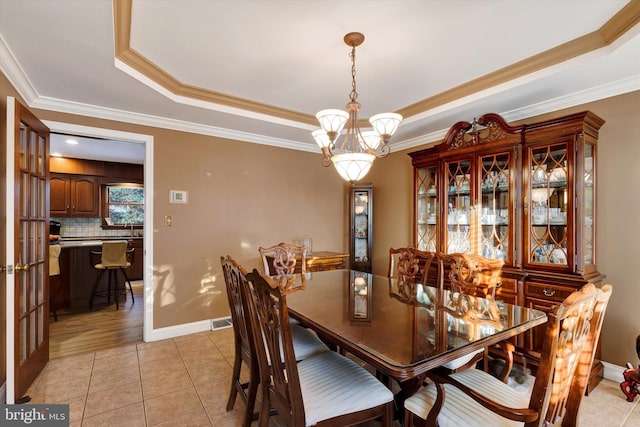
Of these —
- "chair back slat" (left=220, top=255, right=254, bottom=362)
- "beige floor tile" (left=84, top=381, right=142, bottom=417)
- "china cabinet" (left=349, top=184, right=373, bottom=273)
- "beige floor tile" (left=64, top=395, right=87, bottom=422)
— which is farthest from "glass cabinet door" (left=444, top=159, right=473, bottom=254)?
→ "beige floor tile" (left=64, top=395, right=87, bottom=422)

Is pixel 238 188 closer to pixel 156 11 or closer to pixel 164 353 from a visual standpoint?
pixel 164 353

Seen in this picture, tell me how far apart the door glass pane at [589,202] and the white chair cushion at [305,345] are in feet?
7.30

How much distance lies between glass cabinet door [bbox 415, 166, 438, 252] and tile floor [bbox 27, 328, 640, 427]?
184 cm

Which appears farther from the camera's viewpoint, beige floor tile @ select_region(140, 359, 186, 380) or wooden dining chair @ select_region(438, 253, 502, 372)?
beige floor tile @ select_region(140, 359, 186, 380)

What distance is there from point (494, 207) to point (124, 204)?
7.28 metres

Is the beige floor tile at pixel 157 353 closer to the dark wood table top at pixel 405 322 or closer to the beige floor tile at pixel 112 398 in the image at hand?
the beige floor tile at pixel 112 398

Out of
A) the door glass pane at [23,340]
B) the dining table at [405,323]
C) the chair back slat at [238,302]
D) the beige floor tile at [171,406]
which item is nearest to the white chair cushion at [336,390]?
the dining table at [405,323]

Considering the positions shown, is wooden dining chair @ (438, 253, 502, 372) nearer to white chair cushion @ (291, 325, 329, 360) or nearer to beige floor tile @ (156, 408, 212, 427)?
white chair cushion @ (291, 325, 329, 360)

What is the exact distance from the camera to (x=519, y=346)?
268 cm

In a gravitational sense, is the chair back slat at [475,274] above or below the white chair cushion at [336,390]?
above

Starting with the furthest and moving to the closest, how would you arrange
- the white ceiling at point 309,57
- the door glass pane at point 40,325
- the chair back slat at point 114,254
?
1. the chair back slat at point 114,254
2. the door glass pane at point 40,325
3. the white ceiling at point 309,57

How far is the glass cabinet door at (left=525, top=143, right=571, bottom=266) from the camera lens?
251 centimetres

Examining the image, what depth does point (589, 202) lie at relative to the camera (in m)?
2.54

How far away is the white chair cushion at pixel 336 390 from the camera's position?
1.38 m
